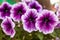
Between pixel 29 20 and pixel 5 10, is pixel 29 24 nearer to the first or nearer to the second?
pixel 29 20

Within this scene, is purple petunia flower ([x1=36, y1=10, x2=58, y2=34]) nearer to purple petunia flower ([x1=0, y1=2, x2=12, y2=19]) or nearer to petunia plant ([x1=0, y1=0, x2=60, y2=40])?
petunia plant ([x1=0, y1=0, x2=60, y2=40])

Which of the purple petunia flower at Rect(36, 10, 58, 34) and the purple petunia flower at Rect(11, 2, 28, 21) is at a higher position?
the purple petunia flower at Rect(11, 2, 28, 21)

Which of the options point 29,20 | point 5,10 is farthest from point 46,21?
point 5,10

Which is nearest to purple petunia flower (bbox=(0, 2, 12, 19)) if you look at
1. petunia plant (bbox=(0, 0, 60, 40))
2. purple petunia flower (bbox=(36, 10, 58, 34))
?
petunia plant (bbox=(0, 0, 60, 40))

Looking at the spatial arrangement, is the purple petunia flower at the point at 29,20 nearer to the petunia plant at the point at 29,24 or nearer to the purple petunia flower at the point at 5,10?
the petunia plant at the point at 29,24

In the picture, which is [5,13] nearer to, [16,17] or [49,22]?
[16,17]

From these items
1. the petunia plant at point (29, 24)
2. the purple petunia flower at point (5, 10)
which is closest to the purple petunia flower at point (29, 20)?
the petunia plant at point (29, 24)
